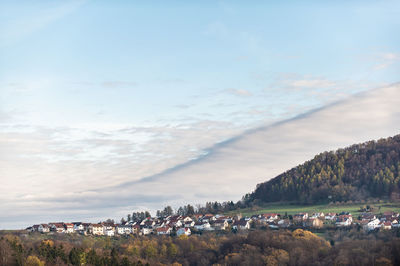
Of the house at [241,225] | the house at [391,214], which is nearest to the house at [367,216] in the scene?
the house at [391,214]

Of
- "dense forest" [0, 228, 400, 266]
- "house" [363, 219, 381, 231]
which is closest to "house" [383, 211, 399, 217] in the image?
"house" [363, 219, 381, 231]

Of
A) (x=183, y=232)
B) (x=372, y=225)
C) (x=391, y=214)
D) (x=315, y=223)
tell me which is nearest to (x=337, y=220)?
(x=315, y=223)

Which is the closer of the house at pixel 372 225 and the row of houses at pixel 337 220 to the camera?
the house at pixel 372 225

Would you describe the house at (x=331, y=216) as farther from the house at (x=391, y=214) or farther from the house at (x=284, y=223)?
the house at (x=391, y=214)

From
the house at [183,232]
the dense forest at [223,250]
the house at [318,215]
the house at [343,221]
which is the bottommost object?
the dense forest at [223,250]

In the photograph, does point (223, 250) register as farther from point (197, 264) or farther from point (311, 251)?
point (311, 251)

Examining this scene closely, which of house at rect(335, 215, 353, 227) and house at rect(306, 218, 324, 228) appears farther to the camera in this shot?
house at rect(306, 218, 324, 228)

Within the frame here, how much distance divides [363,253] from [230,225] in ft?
255

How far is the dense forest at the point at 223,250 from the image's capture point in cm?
12256

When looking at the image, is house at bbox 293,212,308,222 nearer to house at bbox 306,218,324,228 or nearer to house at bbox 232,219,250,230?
house at bbox 306,218,324,228

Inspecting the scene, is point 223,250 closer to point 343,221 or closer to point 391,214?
point 343,221

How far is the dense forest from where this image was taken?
12256cm

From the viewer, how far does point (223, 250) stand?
154 metres

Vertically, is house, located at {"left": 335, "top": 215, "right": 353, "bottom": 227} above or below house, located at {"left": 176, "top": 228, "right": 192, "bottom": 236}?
below
